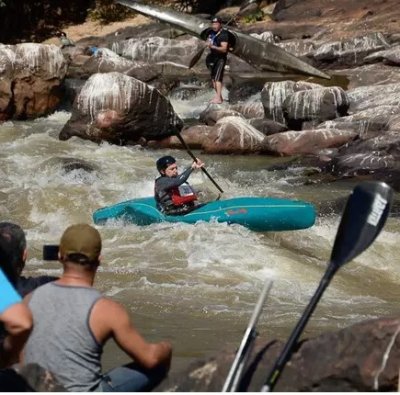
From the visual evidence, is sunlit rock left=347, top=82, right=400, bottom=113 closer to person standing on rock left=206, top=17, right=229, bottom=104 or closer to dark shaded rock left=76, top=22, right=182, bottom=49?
person standing on rock left=206, top=17, right=229, bottom=104

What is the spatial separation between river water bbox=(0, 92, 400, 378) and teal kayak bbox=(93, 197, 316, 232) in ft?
0.34

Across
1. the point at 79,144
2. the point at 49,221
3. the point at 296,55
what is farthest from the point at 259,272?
the point at 296,55

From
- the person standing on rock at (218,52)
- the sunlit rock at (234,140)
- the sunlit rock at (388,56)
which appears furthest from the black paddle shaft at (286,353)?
the sunlit rock at (388,56)

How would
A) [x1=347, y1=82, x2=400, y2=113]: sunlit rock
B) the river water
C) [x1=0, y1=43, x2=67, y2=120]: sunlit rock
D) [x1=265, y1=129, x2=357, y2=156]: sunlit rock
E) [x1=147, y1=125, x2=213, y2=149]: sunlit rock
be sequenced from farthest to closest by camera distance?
1. [x1=0, y1=43, x2=67, y2=120]: sunlit rock
2. [x1=347, y1=82, x2=400, y2=113]: sunlit rock
3. [x1=147, y1=125, x2=213, y2=149]: sunlit rock
4. [x1=265, y1=129, x2=357, y2=156]: sunlit rock
5. the river water

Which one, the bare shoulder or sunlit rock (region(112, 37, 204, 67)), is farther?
sunlit rock (region(112, 37, 204, 67))

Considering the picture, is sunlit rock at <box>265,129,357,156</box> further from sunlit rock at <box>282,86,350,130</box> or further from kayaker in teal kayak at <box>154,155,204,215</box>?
kayaker in teal kayak at <box>154,155,204,215</box>

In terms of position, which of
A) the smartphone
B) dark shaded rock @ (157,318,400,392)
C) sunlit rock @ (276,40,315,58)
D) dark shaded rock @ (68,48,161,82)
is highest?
the smartphone

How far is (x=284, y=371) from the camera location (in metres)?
3.40


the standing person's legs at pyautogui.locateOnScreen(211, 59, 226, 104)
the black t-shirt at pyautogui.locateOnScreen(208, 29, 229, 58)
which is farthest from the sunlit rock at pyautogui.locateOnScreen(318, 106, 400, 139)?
the black t-shirt at pyautogui.locateOnScreen(208, 29, 229, 58)

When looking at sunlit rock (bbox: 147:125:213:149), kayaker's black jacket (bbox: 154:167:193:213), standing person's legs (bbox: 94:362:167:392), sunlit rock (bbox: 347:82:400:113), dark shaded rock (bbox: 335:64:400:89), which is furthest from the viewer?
dark shaded rock (bbox: 335:64:400:89)

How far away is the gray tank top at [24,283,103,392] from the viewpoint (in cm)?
328

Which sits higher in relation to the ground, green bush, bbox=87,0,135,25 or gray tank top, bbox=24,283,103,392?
gray tank top, bbox=24,283,103,392

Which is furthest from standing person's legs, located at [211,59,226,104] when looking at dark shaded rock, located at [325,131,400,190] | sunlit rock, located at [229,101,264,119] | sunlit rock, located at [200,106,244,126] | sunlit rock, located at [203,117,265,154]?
dark shaded rock, located at [325,131,400,190]

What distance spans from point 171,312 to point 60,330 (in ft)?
10.8
